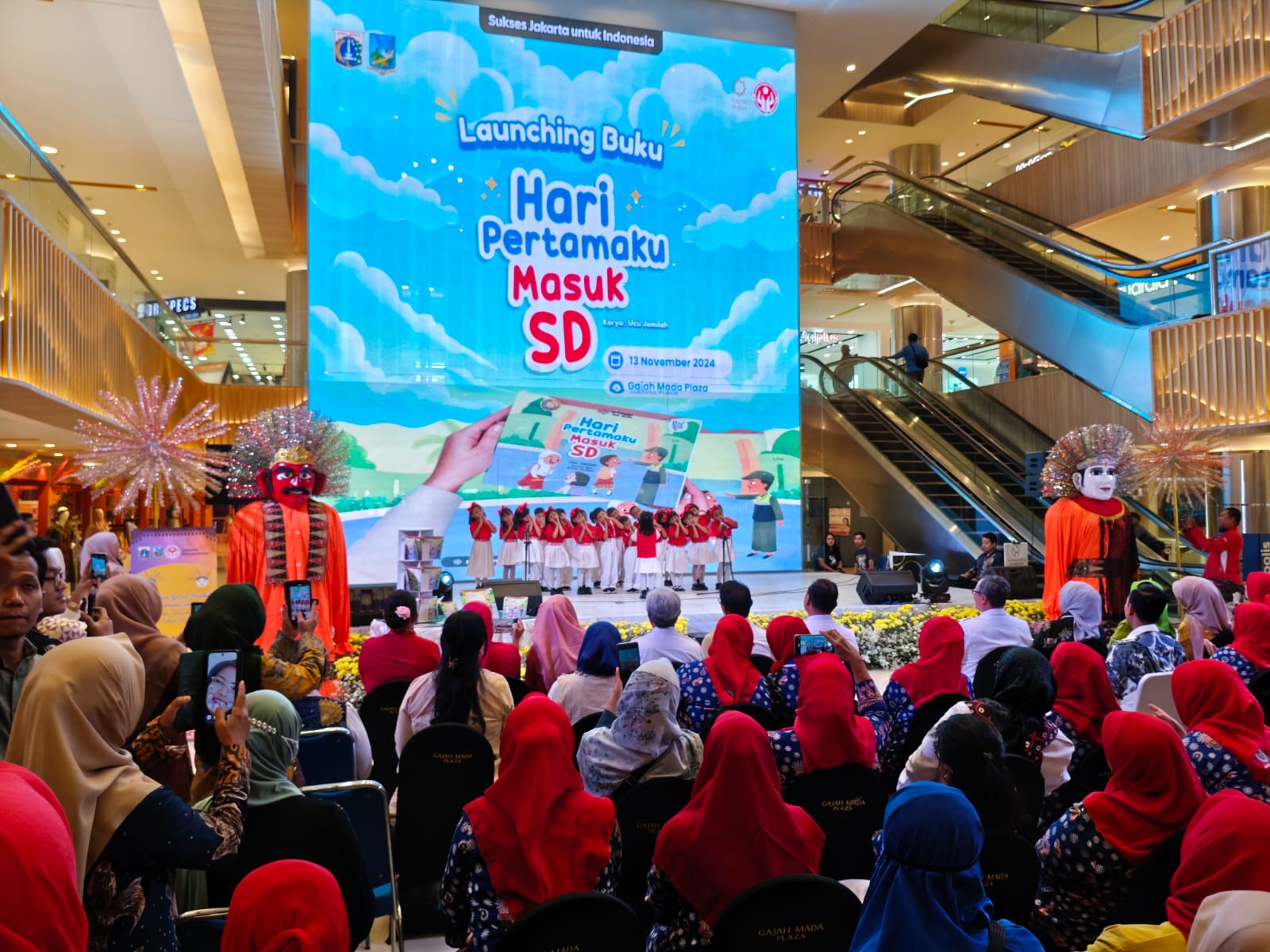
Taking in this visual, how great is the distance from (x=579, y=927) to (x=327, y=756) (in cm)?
181

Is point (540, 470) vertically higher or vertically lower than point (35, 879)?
higher

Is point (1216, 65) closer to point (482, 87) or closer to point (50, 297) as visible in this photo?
point (482, 87)

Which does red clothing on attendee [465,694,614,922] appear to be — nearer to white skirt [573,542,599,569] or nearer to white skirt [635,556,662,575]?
white skirt [635,556,662,575]

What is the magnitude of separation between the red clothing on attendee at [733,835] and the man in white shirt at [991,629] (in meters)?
2.88

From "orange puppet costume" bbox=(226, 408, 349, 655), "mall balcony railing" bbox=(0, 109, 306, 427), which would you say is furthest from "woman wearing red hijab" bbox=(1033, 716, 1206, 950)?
"mall balcony railing" bbox=(0, 109, 306, 427)

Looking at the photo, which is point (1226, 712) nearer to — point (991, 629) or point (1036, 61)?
point (991, 629)

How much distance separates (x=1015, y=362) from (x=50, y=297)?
51.0 ft

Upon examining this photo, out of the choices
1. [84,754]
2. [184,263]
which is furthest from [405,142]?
[84,754]

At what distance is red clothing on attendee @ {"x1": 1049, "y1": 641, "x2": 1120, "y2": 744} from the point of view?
358cm

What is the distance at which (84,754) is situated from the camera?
1.84 m

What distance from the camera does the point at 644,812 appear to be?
2.83 meters

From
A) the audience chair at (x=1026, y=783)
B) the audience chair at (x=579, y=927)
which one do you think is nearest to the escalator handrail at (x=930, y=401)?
the audience chair at (x=1026, y=783)

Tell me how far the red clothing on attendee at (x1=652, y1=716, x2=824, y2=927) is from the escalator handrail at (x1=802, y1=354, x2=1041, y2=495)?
45.3ft

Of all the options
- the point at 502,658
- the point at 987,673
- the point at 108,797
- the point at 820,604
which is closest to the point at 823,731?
the point at 987,673
